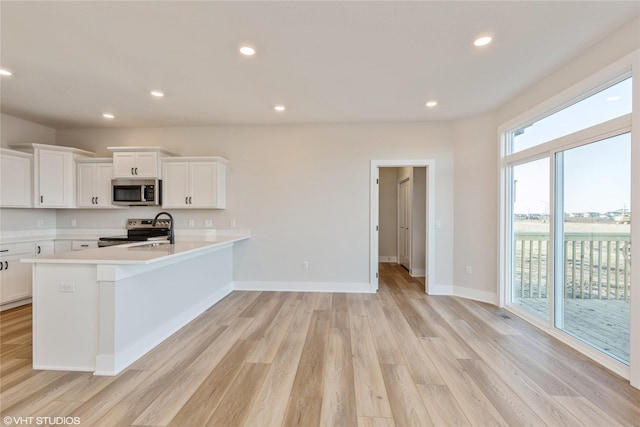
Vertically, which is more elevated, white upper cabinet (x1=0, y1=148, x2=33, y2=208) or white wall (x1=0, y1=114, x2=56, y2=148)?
white wall (x1=0, y1=114, x2=56, y2=148)

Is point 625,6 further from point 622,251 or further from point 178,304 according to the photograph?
point 178,304

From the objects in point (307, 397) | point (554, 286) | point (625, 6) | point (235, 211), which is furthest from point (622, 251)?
point (235, 211)

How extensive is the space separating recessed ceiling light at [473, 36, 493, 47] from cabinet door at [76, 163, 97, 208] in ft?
17.4

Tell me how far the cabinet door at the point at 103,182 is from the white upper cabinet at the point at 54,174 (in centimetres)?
34

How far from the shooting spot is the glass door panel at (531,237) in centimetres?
301

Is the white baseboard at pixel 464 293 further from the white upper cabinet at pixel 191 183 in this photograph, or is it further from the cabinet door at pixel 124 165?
the cabinet door at pixel 124 165

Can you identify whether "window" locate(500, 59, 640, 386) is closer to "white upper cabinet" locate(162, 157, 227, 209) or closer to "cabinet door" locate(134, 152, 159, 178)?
"white upper cabinet" locate(162, 157, 227, 209)

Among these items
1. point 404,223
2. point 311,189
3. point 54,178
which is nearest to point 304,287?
point 311,189

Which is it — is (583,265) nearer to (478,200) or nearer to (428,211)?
(478,200)

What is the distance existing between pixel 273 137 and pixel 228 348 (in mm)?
3161

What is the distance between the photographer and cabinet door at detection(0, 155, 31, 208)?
11.6 feet

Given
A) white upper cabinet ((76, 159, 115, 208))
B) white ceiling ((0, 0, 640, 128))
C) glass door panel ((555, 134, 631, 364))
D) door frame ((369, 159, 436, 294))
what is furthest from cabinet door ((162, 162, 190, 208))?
glass door panel ((555, 134, 631, 364))

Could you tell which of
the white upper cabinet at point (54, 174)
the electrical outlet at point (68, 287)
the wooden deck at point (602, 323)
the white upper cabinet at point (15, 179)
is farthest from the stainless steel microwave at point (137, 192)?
the wooden deck at point (602, 323)

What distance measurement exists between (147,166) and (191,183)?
701 mm
